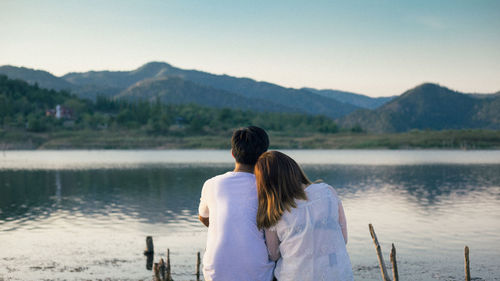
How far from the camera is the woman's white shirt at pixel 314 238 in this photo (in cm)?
486

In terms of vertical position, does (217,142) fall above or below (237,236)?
below

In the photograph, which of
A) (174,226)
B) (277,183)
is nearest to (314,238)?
(277,183)

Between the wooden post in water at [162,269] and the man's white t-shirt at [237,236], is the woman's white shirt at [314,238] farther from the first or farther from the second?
the wooden post in water at [162,269]

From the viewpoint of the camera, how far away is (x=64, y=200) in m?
45.8

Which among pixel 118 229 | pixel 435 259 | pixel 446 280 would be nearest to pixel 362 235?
pixel 435 259

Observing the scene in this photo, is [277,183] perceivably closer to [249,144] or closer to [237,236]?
[249,144]

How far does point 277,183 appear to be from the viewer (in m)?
4.83

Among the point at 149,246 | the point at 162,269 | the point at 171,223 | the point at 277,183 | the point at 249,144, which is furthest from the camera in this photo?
the point at 171,223

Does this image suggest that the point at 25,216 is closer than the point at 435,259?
No

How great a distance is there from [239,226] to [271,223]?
1.04 feet

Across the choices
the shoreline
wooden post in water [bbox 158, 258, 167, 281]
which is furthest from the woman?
the shoreline

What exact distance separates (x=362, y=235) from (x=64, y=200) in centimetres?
2908

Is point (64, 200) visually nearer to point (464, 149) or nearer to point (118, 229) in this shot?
point (118, 229)

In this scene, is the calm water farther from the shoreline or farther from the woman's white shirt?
the shoreline
